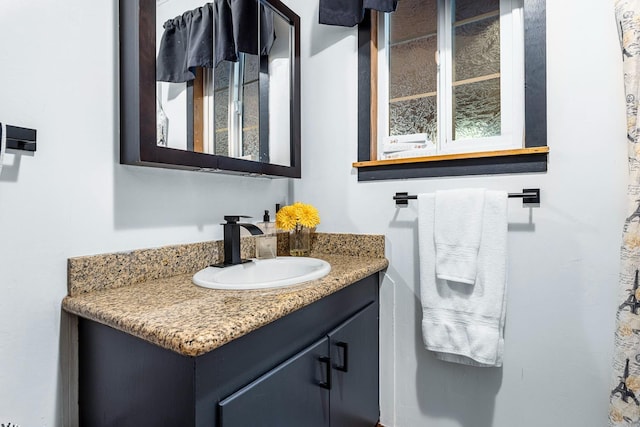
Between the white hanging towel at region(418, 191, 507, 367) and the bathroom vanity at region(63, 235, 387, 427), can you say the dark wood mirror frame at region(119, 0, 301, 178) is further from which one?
the white hanging towel at region(418, 191, 507, 367)

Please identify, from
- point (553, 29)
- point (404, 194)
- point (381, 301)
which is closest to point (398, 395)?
point (381, 301)

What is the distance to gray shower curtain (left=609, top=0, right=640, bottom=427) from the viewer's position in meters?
0.95

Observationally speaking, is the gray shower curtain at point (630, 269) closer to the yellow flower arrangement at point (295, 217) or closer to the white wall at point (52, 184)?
the yellow flower arrangement at point (295, 217)

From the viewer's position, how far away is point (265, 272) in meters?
1.26

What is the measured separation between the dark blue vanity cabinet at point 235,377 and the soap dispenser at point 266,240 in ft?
1.28

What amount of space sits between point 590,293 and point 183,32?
155cm

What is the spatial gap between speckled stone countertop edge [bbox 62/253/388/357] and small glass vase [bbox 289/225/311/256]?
49cm

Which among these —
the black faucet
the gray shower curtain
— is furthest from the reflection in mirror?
the gray shower curtain

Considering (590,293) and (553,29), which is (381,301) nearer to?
(590,293)

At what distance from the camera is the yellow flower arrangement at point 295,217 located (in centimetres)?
139

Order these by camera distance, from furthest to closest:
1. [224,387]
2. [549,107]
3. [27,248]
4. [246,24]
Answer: [246,24] → [549,107] → [27,248] → [224,387]

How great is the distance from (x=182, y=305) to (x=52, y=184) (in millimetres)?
445

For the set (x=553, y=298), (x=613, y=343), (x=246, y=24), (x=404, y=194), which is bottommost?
(x=613, y=343)

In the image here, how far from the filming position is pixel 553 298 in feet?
3.76
